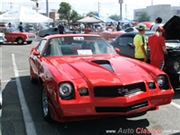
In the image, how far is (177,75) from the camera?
571 centimetres

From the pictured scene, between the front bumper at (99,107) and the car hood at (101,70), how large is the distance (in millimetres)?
278

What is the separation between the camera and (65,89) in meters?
3.43

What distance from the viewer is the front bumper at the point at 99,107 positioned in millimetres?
3275

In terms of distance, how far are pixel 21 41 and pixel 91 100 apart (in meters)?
17.3

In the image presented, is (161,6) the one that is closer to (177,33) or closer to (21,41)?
(21,41)

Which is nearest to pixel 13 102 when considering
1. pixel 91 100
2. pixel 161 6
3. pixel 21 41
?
pixel 91 100

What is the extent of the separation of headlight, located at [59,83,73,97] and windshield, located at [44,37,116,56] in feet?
5.37

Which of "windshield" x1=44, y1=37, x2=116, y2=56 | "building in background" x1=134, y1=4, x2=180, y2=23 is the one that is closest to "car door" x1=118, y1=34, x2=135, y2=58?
"windshield" x1=44, y1=37, x2=116, y2=56

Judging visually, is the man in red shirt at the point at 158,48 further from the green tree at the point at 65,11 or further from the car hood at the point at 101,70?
the green tree at the point at 65,11

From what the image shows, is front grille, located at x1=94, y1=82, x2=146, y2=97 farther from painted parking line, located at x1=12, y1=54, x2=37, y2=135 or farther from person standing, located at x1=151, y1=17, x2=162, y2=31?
person standing, located at x1=151, y1=17, x2=162, y2=31

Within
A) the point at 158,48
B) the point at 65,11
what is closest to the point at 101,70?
the point at 158,48

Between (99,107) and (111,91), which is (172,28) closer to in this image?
(111,91)

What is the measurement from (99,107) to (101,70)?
0.74m

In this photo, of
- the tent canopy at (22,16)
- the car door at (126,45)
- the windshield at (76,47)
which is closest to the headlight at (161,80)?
the windshield at (76,47)
